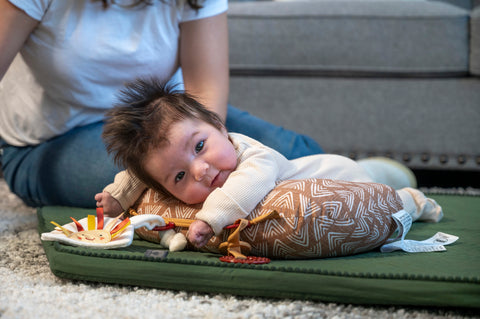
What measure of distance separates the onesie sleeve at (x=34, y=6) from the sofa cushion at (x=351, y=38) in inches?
31.1

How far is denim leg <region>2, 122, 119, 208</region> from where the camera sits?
1215mm

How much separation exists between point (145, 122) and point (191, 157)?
101 mm

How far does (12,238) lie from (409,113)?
1.25 meters

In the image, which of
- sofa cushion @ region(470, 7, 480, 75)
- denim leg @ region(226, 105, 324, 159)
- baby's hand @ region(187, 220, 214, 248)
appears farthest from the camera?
sofa cushion @ region(470, 7, 480, 75)

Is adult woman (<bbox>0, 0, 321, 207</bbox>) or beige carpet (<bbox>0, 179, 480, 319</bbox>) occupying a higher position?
adult woman (<bbox>0, 0, 321, 207</bbox>)

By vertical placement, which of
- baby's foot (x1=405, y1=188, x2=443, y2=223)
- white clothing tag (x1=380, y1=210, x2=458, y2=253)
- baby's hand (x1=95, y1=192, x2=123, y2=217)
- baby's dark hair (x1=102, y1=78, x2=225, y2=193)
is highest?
baby's dark hair (x1=102, y1=78, x2=225, y2=193)

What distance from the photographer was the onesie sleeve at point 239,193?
0.80 m

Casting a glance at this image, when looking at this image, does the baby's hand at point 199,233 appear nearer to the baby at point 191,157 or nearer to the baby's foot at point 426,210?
the baby at point 191,157

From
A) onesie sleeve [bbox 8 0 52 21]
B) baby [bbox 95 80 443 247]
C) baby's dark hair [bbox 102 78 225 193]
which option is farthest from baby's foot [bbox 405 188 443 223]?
onesie sleeve [bbox 8 0 52 21]

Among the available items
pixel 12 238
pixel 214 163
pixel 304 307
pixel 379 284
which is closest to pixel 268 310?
pixel 304 307

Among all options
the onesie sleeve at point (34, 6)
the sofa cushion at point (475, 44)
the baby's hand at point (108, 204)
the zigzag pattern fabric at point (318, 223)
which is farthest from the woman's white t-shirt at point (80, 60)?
the sofa cushion at point (475, 44)

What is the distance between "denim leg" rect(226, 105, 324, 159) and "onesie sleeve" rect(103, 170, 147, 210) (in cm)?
42

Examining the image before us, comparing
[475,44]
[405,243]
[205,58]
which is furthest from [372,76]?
[405,243]

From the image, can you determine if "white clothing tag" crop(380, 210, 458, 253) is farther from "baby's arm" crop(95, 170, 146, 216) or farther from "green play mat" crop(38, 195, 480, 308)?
"baby's arm" crop(95, 170, 146, 216)
